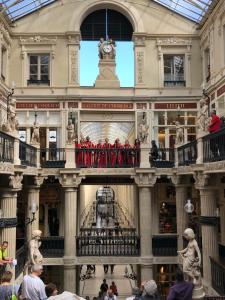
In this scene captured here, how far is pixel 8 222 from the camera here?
552 inches

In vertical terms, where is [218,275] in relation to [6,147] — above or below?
below

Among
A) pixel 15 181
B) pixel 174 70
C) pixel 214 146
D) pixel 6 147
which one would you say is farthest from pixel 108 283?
pixel 214 146

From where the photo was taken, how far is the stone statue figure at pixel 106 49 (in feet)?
79.7

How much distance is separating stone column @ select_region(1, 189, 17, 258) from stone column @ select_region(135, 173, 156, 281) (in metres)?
6.07

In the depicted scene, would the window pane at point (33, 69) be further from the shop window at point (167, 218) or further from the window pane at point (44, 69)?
the shop window at point (167, 218)

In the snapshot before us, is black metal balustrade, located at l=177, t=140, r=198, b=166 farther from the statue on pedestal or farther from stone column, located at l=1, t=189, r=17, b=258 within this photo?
stone column, located at l=1, t=189, r=17, b=258

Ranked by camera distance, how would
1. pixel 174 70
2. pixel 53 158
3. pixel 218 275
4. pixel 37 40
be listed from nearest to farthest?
pixel 218 275 < pixel 53 158 < pixel 37 40 < pixel 174 70

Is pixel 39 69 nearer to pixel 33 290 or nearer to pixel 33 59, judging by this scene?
pixel 33 59

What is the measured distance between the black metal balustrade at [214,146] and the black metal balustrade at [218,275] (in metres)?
3.18

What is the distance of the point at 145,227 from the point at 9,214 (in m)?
6.40

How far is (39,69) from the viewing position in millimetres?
24234

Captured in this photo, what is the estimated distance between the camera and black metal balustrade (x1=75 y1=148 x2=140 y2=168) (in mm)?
19141

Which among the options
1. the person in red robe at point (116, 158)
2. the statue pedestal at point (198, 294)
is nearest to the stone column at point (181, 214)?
the person in red robe at point (116, 158)

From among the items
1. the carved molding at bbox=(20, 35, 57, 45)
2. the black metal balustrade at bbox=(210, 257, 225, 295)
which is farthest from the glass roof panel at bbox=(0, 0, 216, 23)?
the black metal balustrade at bbox=(210, 257, 225, 295)
